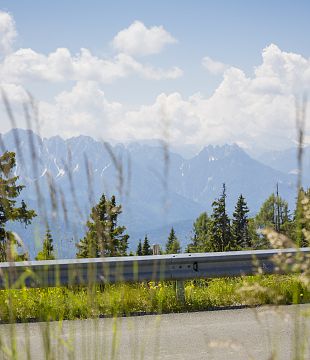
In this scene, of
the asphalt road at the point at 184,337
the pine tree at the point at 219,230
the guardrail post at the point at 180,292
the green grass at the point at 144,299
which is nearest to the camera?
the asphalt road at the point at 184,337

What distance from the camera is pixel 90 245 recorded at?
3.47 meters

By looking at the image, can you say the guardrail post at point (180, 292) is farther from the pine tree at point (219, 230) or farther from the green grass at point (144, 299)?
the pine tree at point (219, 230)

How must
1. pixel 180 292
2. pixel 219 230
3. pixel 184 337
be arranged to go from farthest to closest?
pixel 219 230 → pixel 180 292 → pixel 184 337

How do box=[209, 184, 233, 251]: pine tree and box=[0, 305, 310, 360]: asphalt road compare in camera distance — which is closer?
box=[0, 305, 310, 360]: asphalt road

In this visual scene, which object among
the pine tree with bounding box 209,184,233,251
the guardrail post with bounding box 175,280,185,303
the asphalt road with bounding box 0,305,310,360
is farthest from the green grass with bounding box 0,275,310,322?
the pine tree with bounding box 209,184,233,251

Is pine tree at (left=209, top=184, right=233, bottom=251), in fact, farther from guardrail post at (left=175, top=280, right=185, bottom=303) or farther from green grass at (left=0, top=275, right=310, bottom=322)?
guardrail post at (left=175, top=280, right=185, bottom=303)

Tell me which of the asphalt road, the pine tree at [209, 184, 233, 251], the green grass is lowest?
the asphalt road

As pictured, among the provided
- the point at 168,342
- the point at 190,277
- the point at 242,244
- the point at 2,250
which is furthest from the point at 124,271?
the point at 242,244

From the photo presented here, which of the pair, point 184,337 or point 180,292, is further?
point 180,292

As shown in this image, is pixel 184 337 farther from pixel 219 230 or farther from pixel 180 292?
pixel 219 230

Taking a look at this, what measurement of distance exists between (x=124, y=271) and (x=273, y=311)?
497cm

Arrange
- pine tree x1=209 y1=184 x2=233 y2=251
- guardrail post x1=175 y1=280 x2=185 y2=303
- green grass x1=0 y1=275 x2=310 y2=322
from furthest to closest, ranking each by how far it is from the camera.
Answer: pine tree x1=209 y1=184 x2=233 y2=251, guardrail post x1=175 y1=280 x2=185 y2=303, green grass x1=0 y1=275 x2=310 y2=322

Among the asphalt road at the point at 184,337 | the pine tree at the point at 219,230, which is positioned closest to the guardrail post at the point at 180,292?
the asphalt road at the point at 184,337

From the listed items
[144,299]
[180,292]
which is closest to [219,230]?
[180,292]
